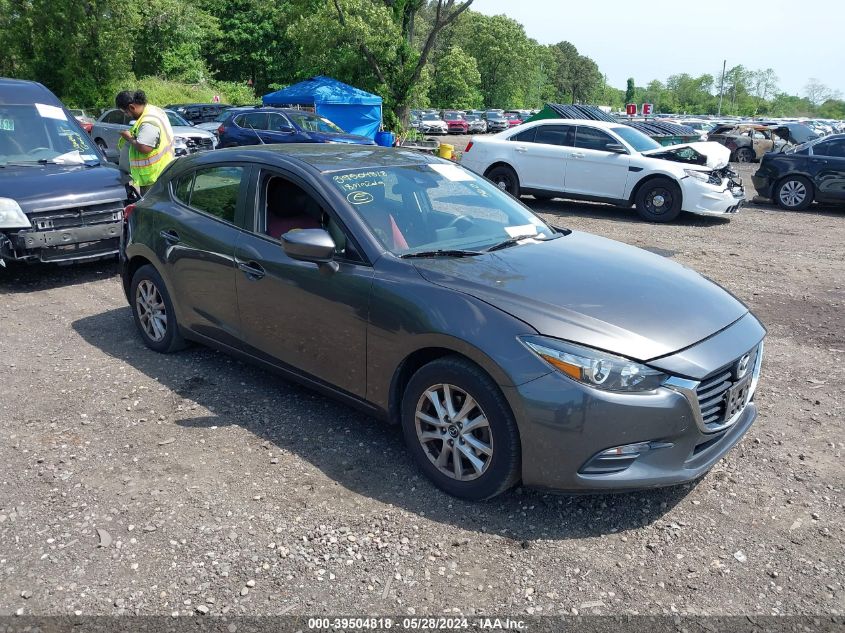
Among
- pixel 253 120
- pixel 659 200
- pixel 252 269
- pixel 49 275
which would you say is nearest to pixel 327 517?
pixel 252 269

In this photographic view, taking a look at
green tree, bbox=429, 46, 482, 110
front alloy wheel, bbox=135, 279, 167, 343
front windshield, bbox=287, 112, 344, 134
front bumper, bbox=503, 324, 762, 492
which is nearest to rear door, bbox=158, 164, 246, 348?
front alloy wheel, bbox=135, 279, 167, 343

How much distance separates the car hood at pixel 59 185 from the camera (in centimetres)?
698

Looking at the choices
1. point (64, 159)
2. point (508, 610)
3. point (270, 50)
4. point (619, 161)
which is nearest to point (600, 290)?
point (508, 610)

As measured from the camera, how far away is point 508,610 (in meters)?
2.84

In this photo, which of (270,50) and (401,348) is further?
(270,50)

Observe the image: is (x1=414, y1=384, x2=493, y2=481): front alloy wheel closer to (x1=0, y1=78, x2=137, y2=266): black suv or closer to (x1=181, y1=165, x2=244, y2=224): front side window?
(x1=181, y1=165, x2=244, y2=224): front side window

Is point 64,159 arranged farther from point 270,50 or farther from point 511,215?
Result: point 270,50

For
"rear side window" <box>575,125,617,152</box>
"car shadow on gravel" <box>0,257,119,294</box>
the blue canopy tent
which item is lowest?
"car shadow on gravel" <box>0,257,119,294</box>

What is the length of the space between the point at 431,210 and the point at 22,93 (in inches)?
250

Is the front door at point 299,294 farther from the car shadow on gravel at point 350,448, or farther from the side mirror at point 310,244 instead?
the car shadow on gravel at point 350,448

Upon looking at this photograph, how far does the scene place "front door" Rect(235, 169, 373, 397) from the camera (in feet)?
12.7

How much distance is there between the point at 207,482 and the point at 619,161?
1031cm

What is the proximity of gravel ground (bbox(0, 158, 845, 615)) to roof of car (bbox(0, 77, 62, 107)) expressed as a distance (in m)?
4.24

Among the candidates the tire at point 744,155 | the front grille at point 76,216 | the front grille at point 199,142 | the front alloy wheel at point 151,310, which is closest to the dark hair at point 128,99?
the front grille at point 76,216
